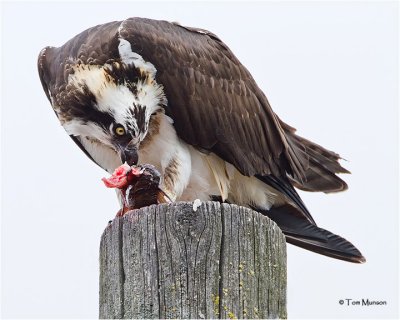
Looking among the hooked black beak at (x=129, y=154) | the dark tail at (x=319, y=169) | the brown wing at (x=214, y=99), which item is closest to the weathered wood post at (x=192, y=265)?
the hooked black beak at (x=129, y=154)

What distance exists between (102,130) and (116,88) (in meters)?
0.33

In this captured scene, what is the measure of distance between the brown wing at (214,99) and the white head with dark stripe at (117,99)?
11 cm

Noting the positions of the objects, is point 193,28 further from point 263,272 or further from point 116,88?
point 263,272

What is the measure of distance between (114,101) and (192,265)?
9.01ft

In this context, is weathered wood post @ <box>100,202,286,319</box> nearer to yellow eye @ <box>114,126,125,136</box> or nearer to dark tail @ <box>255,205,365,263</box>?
yellow eye @ <box>114,126,125,136</box>

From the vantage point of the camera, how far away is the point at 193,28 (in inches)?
283

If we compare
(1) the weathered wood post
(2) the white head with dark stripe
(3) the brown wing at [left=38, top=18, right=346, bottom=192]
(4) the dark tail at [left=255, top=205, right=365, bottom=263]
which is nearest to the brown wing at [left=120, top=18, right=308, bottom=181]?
(3) the brown wing at [left=38, top=18, right=346, bottom=192]

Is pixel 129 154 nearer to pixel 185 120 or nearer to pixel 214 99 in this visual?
pixel 185 120

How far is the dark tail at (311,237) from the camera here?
21.4ft

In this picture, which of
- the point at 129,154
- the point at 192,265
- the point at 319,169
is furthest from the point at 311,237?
the point at 192,265

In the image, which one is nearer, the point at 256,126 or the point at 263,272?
the point at 263,272

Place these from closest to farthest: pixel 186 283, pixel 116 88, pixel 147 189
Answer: pixel 186 283, pixel 147 189, pixel 116 88

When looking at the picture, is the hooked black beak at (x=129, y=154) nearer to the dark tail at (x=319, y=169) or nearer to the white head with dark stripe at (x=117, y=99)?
the white head with dark stripe at (x=117, y=99)

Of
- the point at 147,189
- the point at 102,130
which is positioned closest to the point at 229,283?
the point at 147,189
